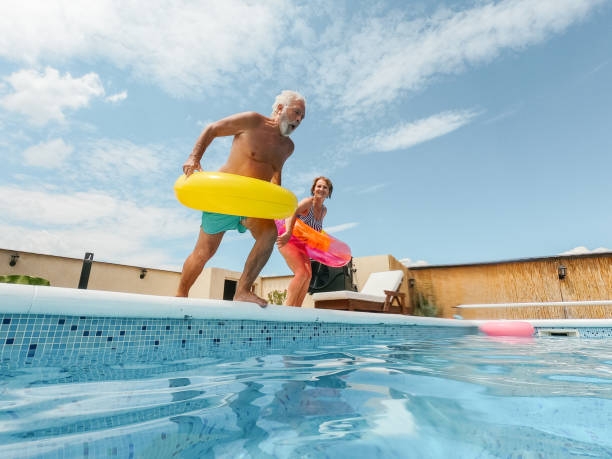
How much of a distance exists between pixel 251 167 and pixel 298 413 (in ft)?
7.59

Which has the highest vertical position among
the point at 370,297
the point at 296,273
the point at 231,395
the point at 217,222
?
the point at 217,222

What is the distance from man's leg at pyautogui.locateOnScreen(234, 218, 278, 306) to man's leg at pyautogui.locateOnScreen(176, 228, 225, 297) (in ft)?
1.06

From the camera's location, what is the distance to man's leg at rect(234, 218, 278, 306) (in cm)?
282

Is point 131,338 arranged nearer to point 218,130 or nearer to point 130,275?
point 218,130

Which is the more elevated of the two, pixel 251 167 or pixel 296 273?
pixel 251 167

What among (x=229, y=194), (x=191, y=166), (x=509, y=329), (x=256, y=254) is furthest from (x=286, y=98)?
(x=509, y=329)

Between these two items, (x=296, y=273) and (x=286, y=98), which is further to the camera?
(x=296, y=273)

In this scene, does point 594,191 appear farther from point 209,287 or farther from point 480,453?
point 480,453

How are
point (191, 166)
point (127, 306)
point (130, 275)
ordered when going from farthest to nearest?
A: point (130, 275) < point (191, 166) < point (127, 306)

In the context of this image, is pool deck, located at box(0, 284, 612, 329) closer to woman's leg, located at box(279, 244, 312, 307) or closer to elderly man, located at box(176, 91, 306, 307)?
elderly man, located at box(176, 91, 306, 307)

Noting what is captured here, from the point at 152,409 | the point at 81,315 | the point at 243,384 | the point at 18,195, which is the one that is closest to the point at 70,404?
the point at 152,409

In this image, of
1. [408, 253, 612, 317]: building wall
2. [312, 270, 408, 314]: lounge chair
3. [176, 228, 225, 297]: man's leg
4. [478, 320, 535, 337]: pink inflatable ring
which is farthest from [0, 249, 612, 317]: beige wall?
[176, 228, 225, 297]: man's leg

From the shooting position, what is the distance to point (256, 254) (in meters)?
2.85

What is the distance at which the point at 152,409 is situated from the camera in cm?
89
